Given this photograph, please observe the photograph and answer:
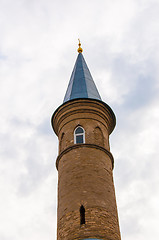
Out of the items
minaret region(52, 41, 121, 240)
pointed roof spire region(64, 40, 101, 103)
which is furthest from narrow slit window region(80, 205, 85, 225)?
pointed roof spire region(64, 40, 101, 103)

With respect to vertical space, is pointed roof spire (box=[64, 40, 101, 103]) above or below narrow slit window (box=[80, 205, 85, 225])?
above

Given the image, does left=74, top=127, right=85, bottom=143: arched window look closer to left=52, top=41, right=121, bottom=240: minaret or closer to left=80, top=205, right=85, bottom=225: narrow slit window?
left=52, top=41, right=121, bottom=240: minaret

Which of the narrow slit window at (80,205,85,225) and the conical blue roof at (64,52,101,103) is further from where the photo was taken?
the conical blue roof at (64,52,101,103)

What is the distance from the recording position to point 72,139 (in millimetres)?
15992

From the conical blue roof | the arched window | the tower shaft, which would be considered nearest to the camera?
the tower shaft

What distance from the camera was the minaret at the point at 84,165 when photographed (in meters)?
13.3

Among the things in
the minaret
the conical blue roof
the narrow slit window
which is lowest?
the narrow slit window

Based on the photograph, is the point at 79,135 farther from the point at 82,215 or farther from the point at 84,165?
the point at 82,215

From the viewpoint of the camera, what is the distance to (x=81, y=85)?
1827 cm

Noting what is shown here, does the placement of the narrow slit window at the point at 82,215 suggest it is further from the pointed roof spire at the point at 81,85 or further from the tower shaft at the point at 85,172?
the pointed roof spire at the point at 81,85

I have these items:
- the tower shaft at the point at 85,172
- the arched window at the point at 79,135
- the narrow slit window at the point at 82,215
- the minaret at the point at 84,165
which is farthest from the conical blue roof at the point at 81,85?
the narrow slit window at the point at 82,215

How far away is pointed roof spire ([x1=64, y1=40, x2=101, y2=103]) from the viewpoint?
17609mm

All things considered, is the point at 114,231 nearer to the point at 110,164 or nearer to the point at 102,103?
the point at 110,164

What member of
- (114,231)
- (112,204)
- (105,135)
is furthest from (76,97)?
(114,231)
